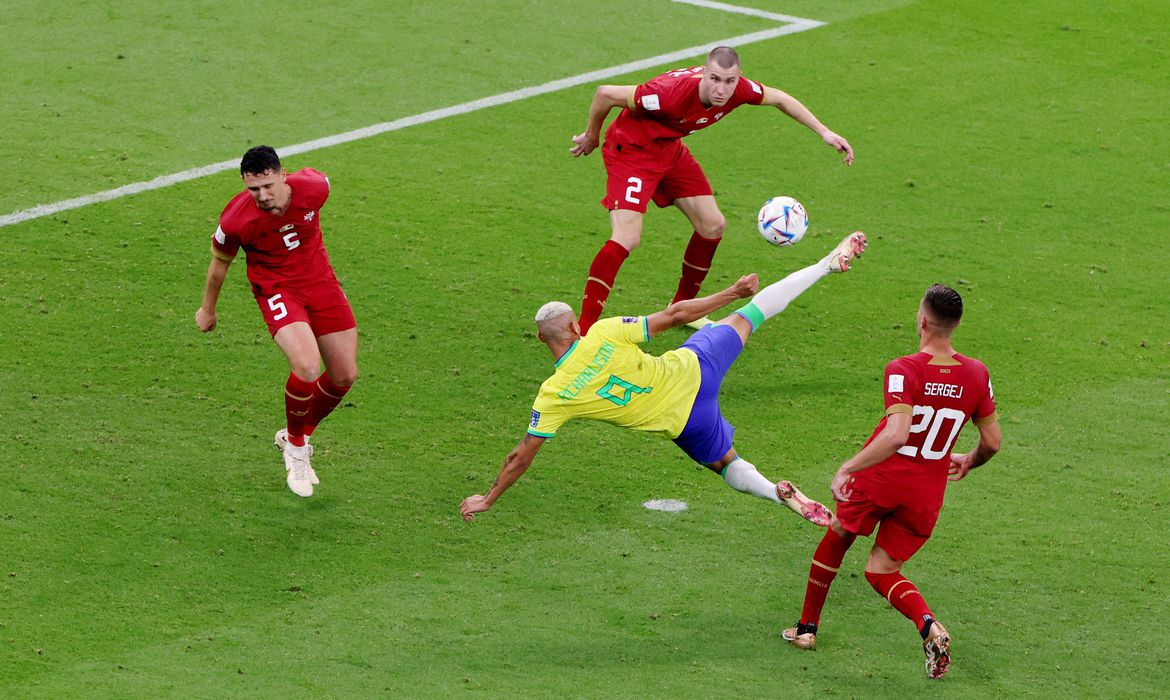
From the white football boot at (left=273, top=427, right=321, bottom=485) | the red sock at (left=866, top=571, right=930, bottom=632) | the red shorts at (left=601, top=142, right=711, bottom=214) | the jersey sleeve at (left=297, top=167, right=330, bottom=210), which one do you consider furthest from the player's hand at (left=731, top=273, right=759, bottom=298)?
the white football boot at (left=273, top=427, right=321, bottom=485)

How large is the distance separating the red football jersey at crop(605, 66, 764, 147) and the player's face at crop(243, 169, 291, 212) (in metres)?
2.78

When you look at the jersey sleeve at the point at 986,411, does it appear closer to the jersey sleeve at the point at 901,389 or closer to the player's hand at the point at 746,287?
the jersey sleeve at the point at 901,389

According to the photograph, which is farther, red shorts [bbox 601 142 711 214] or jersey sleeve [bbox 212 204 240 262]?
red shorts [bbox 601 142 711 214]

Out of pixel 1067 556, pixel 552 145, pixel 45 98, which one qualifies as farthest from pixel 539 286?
pixel 45 98

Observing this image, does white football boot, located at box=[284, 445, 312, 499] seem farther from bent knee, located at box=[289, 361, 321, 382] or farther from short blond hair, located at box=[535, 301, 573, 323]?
short blond hair, located at box=[535, 301, 573, 323]

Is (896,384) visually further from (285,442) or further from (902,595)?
(285,442)

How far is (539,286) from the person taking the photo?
1149 cm

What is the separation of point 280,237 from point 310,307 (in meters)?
0.46

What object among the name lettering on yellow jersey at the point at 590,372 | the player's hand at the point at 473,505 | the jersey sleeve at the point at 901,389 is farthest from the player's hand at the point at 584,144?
the jersey sleeve at the point at 901,389

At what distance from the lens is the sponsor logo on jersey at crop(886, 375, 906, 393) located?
22.6 ft

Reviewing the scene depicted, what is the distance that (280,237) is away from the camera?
8.73 metres

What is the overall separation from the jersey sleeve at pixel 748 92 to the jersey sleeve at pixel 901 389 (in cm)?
377

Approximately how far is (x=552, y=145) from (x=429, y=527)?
606 cm

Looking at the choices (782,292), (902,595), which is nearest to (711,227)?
(782,292)
